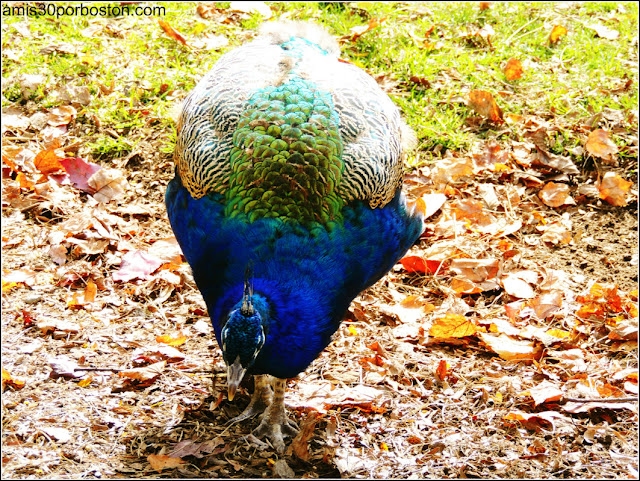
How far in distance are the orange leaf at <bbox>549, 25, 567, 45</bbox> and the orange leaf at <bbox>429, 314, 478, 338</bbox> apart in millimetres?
3338

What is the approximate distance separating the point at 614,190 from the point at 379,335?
192cm

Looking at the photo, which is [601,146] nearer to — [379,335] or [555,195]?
[555,195]

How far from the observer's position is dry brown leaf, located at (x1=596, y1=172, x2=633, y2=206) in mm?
4652

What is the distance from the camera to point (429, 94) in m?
5.64

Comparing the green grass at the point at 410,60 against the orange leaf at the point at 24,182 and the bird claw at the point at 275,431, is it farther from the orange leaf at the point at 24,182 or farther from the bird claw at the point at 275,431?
the bird claw at the point at 275,431

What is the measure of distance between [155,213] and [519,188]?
2377 mm

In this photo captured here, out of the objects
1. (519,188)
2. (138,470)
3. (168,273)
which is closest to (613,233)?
(519,188)

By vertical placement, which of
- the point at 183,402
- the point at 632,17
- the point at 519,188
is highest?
the point at 632,17

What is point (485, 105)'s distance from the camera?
212 inches

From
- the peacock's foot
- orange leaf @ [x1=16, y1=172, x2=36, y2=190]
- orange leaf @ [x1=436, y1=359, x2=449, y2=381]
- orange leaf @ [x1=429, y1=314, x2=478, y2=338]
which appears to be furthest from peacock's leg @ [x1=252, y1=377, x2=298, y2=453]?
orange leaf @ [x1=16, y1=172, x2=36, y2=190]

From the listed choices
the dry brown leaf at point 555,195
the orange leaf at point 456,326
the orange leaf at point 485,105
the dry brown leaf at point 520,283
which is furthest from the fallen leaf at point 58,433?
the orange leaf at point 485,105

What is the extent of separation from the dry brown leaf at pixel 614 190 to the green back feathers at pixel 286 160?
2165 millimetres

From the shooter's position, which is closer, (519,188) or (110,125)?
(519,188)

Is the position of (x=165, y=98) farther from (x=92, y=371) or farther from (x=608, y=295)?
(x=608, y=295)
